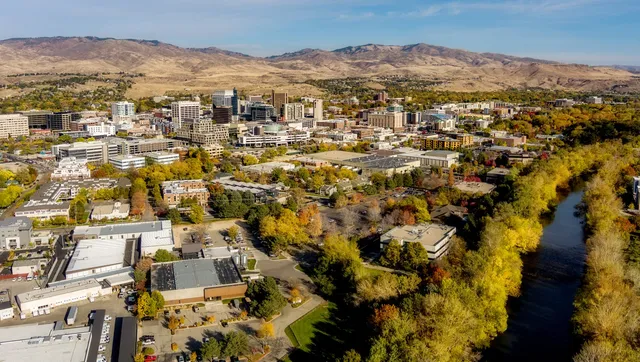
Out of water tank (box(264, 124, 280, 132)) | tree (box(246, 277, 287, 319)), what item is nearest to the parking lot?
tree (box(246, 277, 287, 319))

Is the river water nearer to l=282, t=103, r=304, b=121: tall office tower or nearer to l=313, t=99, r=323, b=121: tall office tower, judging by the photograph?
l=313, t=99, r=323, b=121: tall office tower

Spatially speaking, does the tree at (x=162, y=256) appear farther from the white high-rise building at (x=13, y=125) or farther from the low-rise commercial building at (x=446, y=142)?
the white high-rise building at (x=13, y=125)

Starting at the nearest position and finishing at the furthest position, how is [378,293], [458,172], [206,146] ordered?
1. [378,293]
2. [458,172]
3. [206,146]

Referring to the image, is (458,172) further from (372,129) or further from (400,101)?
(400,101)

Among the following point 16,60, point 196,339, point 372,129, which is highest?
point 16,60

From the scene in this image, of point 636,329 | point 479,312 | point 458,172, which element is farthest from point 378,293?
point 458,172

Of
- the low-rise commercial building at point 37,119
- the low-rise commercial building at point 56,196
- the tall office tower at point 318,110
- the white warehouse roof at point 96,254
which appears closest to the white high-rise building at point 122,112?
the low-rise commercial building at point 37,119

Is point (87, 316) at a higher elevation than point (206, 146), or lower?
lower
